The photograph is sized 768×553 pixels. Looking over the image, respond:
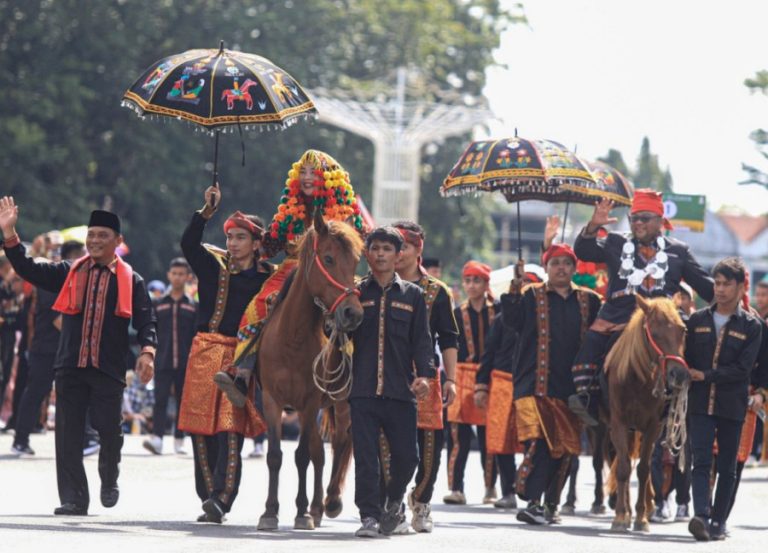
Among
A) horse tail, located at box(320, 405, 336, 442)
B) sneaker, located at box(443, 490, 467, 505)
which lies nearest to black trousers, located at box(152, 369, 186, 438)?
sneaker, located at box(443, 490, 467, 505)

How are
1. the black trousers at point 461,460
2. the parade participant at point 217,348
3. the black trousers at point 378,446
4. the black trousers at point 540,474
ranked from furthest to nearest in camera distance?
the black trousers at point 461,460, the black trousers at point 540,474, the parade participant at point 217,348, the black trousers at point 378,446

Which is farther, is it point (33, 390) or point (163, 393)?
point (163, 393)

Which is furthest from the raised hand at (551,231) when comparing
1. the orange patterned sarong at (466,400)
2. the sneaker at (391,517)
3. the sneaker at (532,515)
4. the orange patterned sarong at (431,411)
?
the sneaker at (391,517)

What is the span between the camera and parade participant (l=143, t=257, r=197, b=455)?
2305 cm

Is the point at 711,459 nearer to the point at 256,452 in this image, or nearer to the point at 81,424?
the point at 81,424

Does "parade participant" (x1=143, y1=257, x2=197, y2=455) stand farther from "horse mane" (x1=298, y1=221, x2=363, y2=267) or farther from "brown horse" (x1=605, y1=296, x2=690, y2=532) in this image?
"horse mane" (x1=298, y1=221, x2=363, y2=267)

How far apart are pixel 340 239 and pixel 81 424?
7.76 ft

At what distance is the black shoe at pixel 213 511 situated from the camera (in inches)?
550

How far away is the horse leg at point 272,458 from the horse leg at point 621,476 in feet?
10.0

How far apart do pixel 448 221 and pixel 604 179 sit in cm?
3846

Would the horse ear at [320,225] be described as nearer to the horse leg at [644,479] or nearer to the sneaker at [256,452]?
the horse leg at [644,479]

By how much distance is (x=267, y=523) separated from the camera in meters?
13.4

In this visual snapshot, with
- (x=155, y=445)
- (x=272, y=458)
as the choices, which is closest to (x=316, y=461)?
(x=272, y=458)

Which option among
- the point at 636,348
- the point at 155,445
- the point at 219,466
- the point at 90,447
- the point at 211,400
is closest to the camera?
the point at 219,466
